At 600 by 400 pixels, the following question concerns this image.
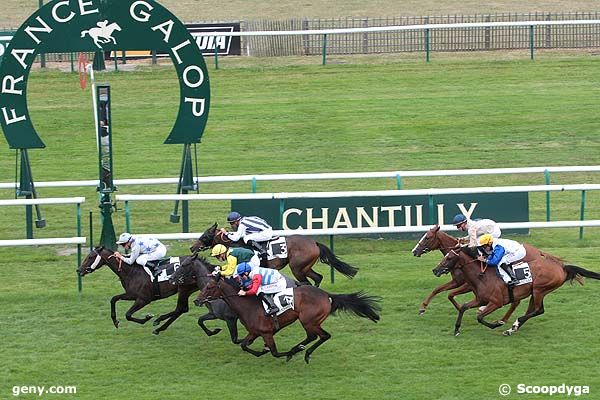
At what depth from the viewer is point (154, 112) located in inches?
930

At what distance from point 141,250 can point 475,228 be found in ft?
11.7

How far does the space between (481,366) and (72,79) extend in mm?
15847

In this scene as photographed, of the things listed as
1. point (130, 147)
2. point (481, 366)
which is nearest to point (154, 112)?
point (130, 147)

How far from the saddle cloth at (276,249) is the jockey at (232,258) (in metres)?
1.07

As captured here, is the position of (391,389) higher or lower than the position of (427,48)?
lower

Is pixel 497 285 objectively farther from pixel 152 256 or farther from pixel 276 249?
pixel 152 256

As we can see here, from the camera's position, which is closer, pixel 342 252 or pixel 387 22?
pixel 342 252

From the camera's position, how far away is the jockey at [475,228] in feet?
43.2

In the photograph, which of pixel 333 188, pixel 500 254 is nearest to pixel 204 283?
pixel 500 254

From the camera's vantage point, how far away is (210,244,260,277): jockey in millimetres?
12070

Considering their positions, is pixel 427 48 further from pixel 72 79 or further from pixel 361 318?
pixel 361 318

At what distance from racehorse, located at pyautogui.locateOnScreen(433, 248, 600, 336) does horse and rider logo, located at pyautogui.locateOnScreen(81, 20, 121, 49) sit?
595 cm

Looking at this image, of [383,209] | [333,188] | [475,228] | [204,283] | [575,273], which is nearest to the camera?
[204,283]

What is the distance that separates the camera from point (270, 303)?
1191 centimetres
